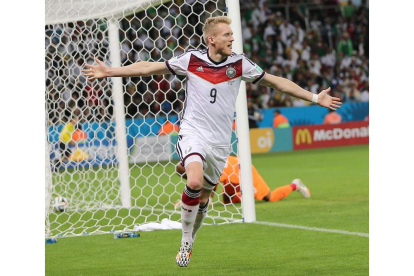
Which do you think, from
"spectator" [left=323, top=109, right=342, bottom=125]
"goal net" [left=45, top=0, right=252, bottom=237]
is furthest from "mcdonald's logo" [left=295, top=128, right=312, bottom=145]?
"goal net" [left=45, top=0, right=252, bottom=237]

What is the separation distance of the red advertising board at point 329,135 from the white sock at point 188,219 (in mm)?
16956

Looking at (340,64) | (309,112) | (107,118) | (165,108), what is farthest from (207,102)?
(340,64)

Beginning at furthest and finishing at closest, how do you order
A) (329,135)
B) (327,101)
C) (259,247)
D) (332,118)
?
(332,118), (329,135), (259,247), (327,101)

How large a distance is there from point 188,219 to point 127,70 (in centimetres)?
135

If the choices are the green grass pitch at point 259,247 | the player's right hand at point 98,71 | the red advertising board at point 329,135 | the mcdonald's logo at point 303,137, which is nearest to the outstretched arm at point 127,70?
the player's right hand at point 98,71

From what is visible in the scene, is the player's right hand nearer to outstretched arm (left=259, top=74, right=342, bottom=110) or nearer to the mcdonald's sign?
outstretched arm (left=259, top=74, right=342, bottom=110)

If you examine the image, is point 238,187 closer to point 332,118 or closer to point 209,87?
point 209,87

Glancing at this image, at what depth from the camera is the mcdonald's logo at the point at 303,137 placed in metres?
22.9

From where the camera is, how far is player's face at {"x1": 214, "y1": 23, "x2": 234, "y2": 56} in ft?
19.4

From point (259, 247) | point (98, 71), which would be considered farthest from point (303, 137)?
point (98, 71)

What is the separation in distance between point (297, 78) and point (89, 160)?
52.5ft

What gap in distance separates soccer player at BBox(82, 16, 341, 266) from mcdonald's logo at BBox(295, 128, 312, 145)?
16.9 metres

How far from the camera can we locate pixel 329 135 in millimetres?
23344

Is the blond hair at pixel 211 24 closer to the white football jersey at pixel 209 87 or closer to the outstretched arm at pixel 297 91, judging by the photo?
the white football jersey at pixel 209 87
